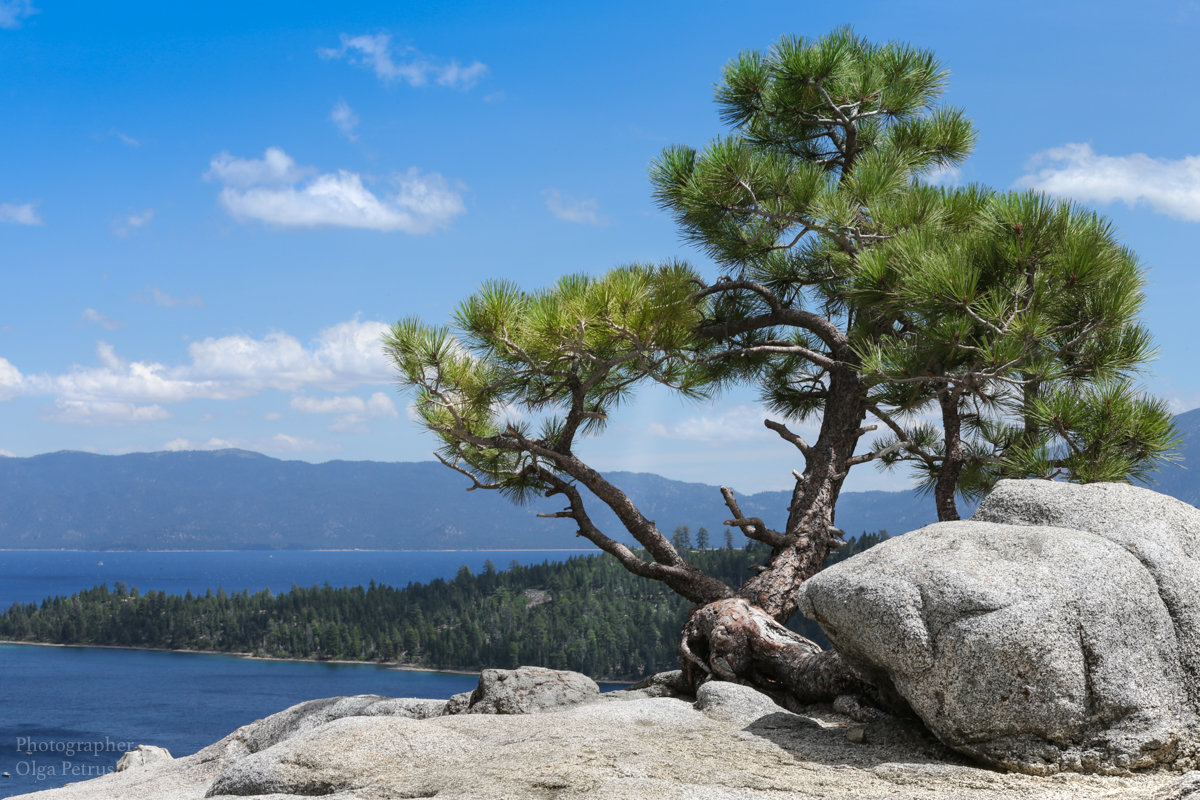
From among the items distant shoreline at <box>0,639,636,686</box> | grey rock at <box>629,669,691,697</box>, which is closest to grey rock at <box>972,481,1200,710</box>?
grey rock at <box>629,669,691,697</box>

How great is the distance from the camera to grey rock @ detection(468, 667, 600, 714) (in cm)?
613

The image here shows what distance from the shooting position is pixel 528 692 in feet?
20.4

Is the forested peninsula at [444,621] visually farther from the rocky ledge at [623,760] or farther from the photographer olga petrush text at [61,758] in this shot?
the rocky ledge at [623,760]

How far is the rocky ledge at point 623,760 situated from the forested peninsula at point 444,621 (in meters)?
47.6

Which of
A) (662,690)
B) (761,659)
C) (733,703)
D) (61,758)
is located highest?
(761,659)

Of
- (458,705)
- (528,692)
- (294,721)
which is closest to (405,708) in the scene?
(458,705)

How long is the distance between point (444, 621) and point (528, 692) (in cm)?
7632

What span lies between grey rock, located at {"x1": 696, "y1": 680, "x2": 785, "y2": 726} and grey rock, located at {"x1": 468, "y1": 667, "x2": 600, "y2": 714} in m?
1.08

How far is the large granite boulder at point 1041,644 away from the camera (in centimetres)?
398

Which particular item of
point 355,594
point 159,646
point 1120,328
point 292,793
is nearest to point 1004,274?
point 1120,328

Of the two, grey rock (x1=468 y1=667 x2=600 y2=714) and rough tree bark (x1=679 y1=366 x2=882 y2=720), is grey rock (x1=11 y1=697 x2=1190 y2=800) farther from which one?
grey rock (x1=468 y1=667 x2=600 y2=714)

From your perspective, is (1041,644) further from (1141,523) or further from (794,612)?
(794,612)

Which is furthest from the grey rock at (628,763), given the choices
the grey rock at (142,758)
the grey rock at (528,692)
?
the grey rock at (142,758)

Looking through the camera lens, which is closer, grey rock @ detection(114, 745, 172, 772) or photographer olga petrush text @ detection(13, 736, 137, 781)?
grey rock @ detection(114, 745, 172, 772)
